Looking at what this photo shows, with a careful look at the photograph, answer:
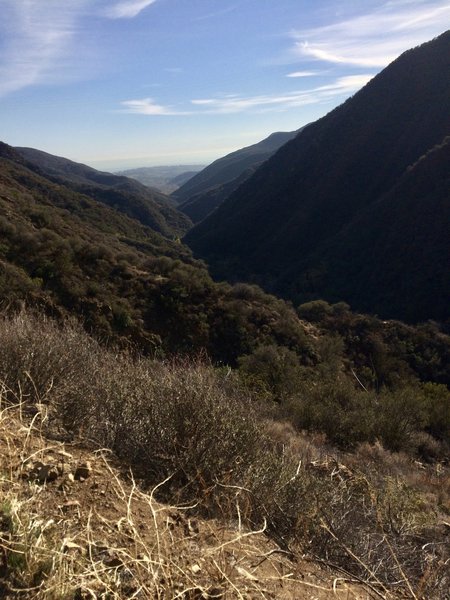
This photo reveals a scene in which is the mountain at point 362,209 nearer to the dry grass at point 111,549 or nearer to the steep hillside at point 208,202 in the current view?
the steep hillside at point 208,202

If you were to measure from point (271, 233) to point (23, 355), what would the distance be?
180 ft

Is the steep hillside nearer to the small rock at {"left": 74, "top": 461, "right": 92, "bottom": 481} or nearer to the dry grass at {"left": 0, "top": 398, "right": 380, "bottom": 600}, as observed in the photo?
the small rock at {"left": 74, "top": 461, "right": 92, "bottom": 481}

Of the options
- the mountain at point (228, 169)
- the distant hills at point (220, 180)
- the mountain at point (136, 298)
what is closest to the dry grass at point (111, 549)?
the mountain at point (136, 298)

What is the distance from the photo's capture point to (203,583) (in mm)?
1599

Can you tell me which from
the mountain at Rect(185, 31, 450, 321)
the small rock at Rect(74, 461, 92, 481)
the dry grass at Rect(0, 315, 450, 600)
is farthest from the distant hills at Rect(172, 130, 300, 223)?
the small rock at Rect(74, 461, 92, 481)

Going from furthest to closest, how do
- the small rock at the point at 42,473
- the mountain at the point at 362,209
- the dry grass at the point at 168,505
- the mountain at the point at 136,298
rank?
the mountain at the point at 362,209 → the mountain at the point at 136,298 → the small rock at the point at 42,473 → the dry grass at the point at 168,505

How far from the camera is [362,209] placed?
162 feet

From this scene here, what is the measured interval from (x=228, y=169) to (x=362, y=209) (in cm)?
10181

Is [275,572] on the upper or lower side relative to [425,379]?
upper

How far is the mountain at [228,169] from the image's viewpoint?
134175mm

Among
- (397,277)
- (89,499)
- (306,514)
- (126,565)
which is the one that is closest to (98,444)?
(89,499)

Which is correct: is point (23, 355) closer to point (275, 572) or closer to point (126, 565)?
point (126, 565)

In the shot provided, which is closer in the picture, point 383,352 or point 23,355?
point 23,355

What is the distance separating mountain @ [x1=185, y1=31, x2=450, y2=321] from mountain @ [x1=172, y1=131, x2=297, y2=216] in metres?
46.6
